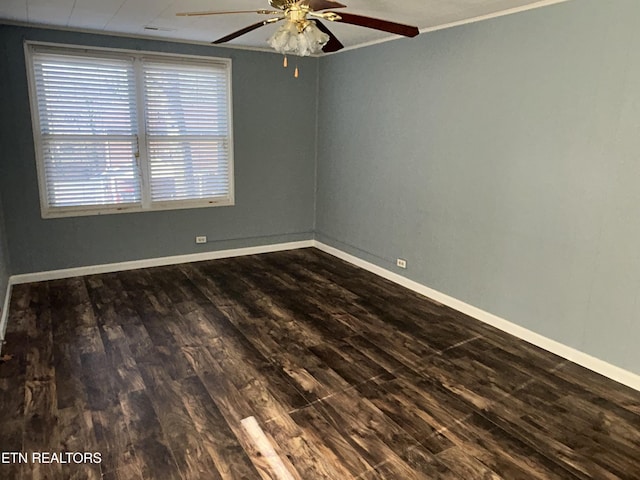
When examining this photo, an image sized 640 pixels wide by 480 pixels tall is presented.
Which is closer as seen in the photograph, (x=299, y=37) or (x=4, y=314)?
(x=299, y=37)

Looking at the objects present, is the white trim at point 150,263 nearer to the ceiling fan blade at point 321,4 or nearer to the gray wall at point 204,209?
the gray wall at point 204,209

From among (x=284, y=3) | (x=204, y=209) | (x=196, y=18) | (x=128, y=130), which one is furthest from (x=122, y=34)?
(x=284, y=3)

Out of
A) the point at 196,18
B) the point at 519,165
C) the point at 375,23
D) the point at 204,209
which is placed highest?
the point at 196,18

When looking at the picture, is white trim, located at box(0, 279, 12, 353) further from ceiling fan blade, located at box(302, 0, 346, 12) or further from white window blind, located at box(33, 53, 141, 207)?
ceiling fan blade, located at box(302, 0, 346, 12)

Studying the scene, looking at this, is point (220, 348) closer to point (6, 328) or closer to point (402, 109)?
point (6, 328)

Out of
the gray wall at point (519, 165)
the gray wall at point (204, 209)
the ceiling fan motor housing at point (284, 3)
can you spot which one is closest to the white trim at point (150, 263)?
the gray wall at point (204, 209)

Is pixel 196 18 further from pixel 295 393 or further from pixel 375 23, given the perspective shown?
pixel 295 393

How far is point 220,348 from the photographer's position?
327 centimetres

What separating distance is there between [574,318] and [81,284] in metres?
4.38

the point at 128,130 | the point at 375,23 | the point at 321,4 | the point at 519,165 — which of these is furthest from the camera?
the point at 128,130

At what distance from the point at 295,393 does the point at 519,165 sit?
2.36 metres

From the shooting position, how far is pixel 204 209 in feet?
17.3

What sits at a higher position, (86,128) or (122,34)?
(122,34)

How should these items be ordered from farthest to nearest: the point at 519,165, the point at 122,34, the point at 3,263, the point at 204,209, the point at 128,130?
1. the point at 204,209
2. the point at 128,130
3. the point at 122,34
4. the point at 3,263
5. the point at 519,165
